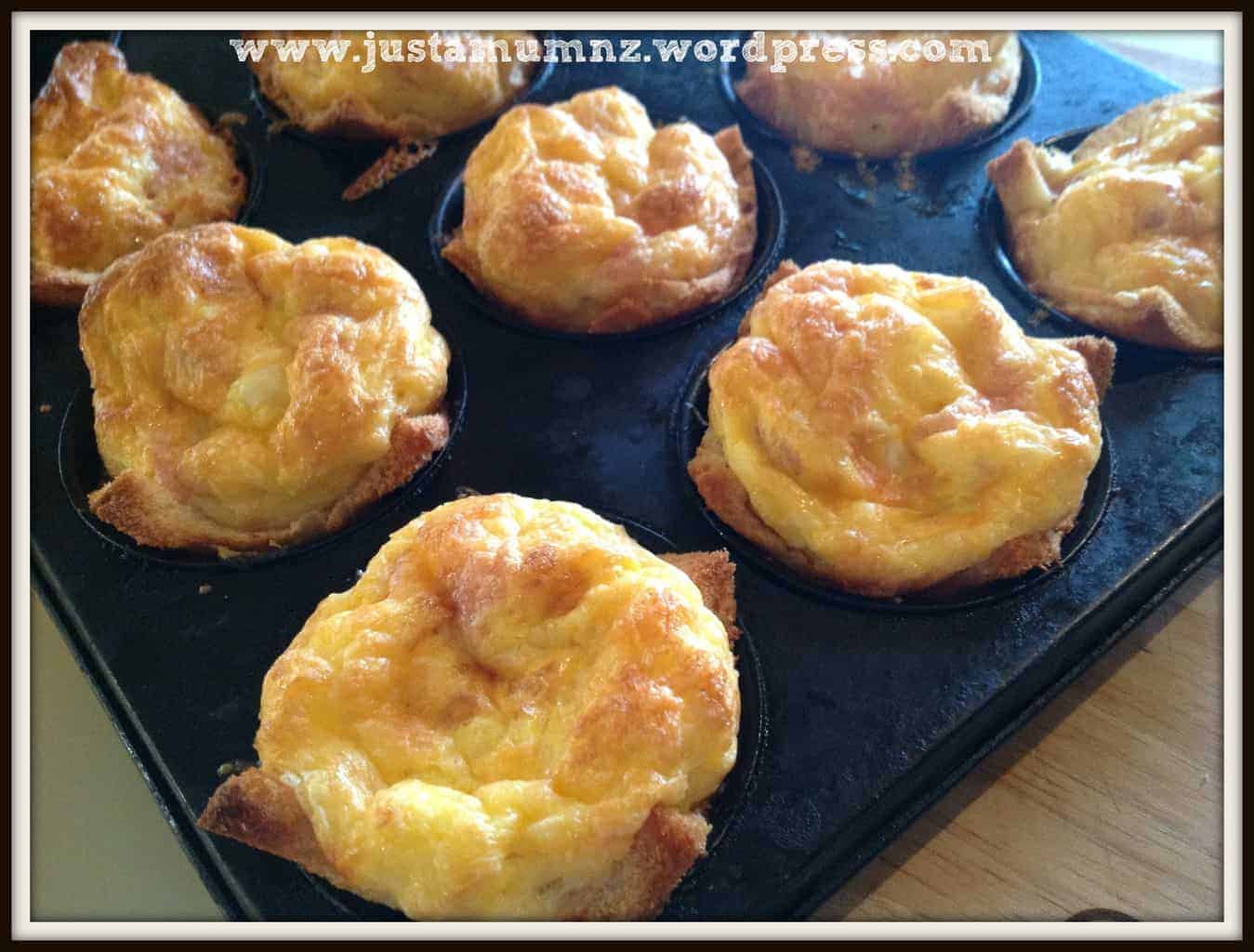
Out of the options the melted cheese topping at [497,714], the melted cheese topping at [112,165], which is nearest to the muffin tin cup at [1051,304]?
the melted cheese topping at [497,714]

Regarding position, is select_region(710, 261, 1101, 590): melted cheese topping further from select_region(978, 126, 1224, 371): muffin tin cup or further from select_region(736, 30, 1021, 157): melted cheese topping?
select_region(736, 30, 1021, 157): melted cheese topping

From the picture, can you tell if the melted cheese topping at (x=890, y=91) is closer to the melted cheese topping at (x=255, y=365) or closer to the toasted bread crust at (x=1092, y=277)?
the toasted bread crust at (x=1092, y=277)

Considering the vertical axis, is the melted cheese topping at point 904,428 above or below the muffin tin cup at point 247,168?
below

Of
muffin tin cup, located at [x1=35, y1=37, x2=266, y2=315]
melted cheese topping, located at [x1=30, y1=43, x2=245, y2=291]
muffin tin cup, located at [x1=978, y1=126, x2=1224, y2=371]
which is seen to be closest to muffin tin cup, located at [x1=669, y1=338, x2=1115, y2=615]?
muffin tin cup, located at [x1=978, y1=126, x2=1224, y2=371]

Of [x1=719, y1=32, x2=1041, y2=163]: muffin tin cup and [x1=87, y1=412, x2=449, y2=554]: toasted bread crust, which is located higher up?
[x1=719, y1=32, x2=1041, y2=163]: muffin tin cup

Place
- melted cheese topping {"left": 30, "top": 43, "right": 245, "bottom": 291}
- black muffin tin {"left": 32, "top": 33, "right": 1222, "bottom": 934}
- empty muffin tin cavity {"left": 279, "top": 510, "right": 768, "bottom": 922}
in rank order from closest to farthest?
empty muffin tin cavity {"left": 279, "top": 510, "right": 768, "bottom": 922} < black muffin tin {"left": 32, "top": 33, "right": 1222, "bottom": 934} < melted cheese topping {"left": 30, "top": 43, "right": 245, "bottom": 291}

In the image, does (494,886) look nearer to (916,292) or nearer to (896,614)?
(896,614)

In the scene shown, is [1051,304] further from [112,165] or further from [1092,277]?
[112,165]
